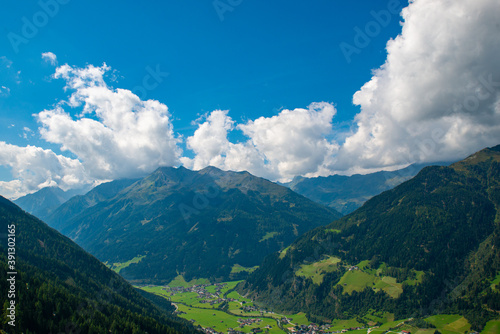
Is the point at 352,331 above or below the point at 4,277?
below

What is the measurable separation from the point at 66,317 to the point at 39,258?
360 feet

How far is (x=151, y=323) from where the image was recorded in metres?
125

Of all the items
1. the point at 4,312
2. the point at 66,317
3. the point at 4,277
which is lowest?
the point at 66,317

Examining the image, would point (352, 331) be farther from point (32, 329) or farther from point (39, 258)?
point (39, 258)

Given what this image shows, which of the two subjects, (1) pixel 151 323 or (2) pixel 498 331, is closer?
(1) pixel 151 323

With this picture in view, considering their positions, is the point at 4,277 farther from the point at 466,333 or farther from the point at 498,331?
Result: the point at 498,331

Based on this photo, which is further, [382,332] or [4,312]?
[382,332]

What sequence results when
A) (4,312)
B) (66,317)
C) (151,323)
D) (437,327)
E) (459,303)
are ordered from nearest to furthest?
(4,312) → (66,317) → (151,323) → (437,327) → (459,303)

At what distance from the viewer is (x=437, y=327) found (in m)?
176

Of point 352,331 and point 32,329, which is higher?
point 32,329

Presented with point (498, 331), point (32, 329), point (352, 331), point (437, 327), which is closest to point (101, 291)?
point (32, 329)

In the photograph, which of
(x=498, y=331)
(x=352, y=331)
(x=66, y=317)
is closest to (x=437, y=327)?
(x=498, y=331)

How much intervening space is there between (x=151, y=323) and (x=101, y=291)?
248 feet

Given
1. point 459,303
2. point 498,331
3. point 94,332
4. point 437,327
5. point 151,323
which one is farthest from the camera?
point 459,303
